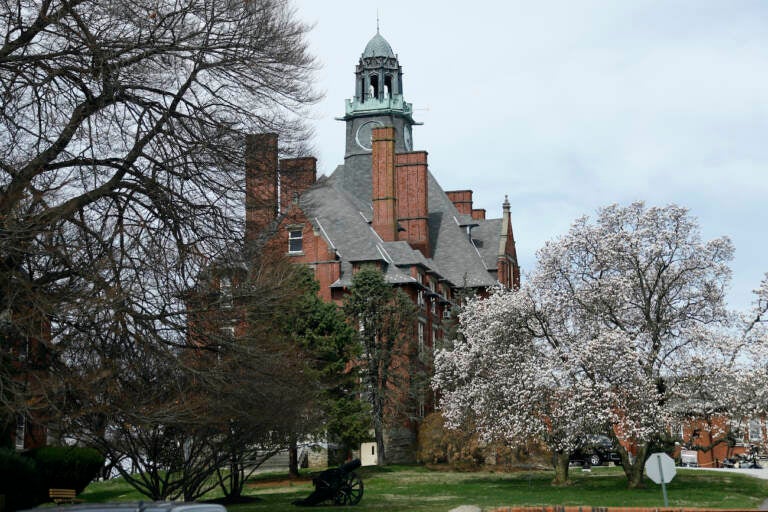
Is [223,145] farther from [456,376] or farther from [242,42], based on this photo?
[456,376]

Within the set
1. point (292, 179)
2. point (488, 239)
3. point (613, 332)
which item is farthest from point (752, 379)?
point (488, 239)

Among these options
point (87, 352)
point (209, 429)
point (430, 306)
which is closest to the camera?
point (87, 352)

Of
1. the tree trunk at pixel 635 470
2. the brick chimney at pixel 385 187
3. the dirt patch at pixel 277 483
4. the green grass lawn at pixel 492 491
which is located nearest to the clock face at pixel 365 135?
the brick chimney at pixel 385 187

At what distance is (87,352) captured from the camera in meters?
15.4

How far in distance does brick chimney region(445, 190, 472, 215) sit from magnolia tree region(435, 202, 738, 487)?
42390 millimetres

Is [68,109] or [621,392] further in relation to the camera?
[621,392]

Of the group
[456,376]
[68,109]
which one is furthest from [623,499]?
[68,109]

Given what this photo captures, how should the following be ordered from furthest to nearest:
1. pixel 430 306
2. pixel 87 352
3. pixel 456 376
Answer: pixel 430 306
pixel 456 376
pixel 87 352

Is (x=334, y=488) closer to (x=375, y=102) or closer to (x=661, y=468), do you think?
(x=661, y=468)

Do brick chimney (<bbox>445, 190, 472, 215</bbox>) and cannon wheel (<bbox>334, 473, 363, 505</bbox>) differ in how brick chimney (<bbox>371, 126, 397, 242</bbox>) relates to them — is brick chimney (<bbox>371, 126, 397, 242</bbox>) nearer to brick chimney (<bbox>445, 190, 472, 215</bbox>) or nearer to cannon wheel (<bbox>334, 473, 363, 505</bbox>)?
brick chimney (<bbox>445, 190, 472, 215</bbox>)

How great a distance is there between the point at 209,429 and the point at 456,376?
20069 mm

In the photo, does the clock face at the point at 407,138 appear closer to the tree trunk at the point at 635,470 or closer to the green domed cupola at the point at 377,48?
the green domed cupola at the point at 377,48

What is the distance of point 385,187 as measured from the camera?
60.8 metres

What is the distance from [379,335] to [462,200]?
29466mm
